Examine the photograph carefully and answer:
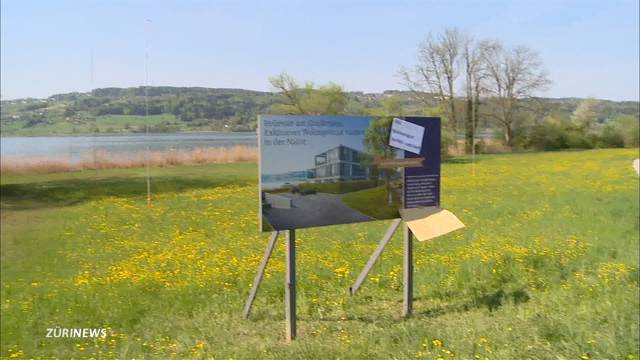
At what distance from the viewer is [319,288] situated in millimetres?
7949

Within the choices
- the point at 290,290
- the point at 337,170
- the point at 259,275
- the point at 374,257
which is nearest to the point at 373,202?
the point at 337,170

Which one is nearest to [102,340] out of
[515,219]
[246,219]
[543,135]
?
[246,219]

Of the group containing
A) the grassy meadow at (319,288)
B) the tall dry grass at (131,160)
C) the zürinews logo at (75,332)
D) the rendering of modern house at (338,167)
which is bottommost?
the zürinews logo at (75,332)

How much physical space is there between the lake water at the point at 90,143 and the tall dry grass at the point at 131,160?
0.66 ft

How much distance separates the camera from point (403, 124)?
6.55 m

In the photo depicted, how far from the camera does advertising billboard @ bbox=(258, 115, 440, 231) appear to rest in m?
5.68

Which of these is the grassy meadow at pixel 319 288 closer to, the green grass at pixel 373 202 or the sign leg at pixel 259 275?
the sign leg at pixel 259 275

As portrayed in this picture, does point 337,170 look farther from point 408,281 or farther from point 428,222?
point 408,281

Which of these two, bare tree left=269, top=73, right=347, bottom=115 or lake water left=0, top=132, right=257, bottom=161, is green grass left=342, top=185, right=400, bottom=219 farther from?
bare tree left=269, top=73, right=347, bottom=115

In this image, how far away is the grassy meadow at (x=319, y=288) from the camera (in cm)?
568

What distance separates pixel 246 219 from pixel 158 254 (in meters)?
3.97

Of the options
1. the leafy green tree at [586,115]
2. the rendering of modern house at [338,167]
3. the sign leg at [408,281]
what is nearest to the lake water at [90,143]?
the sign leg at [408,281]

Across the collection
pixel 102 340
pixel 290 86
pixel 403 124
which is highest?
pixel 290 86

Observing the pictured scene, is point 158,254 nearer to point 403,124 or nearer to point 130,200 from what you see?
point 403,124
